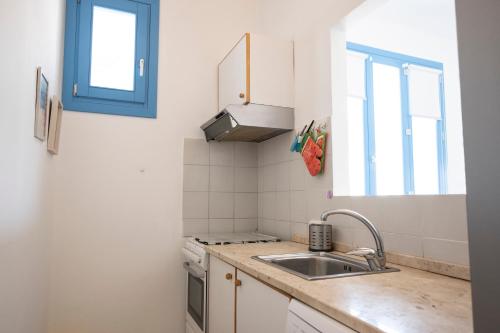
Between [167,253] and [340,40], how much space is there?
1914 millimetres

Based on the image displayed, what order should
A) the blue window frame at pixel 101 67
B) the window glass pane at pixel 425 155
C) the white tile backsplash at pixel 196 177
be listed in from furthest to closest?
the window glass pane at pixel 425 155 → the white tile backsplash at pixel 196 177 → the blue window frame at pixel 101 67

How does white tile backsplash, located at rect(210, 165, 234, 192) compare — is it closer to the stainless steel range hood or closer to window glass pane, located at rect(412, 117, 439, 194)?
the stainless steel range hood

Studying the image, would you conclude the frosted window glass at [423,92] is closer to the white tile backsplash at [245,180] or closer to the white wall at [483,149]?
the white tile backsplash at [245,180]

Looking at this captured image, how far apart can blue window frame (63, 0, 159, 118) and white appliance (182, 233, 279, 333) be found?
1061mm

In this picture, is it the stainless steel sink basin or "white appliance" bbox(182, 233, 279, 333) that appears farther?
"white appliance" bbox(182, 233, 279, 333)

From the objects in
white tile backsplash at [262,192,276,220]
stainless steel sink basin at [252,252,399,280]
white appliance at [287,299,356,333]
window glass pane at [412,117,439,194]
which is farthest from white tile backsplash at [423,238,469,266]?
window glass pane at [412,117,439,194]

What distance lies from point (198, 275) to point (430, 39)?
3368mm

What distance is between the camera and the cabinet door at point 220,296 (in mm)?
1702

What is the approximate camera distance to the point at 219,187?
110 inches

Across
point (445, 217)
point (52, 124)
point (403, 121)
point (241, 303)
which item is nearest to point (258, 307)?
point (241, 303)

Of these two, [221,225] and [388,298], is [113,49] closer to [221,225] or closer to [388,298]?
[221,225]

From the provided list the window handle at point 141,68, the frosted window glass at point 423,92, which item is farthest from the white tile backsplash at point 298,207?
the frosted window glass at point 423,92

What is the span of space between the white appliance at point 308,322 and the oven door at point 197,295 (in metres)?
1.06

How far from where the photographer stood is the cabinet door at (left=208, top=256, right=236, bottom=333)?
1.70 metres
